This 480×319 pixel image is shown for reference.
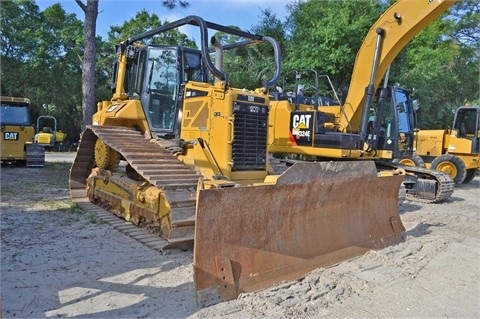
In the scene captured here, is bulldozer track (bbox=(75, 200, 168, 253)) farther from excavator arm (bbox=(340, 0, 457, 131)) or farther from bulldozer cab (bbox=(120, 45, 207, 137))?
excavator arm (bbox=(340, 0, 457, 131))

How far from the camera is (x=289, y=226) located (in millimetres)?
4406

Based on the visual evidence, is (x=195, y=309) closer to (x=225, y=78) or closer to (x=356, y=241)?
(x=356, y=241)

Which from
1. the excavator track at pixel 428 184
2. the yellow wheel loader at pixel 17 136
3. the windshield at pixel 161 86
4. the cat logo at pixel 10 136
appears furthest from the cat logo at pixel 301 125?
the cat logo at pixel 10 136

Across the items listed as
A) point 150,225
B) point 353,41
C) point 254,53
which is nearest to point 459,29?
point 353,41

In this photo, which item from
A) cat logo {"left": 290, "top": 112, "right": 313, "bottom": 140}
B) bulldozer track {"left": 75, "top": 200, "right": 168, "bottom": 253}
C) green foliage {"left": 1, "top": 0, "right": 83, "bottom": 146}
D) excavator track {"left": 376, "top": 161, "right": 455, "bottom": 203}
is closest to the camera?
bulldozer track {"left": 75, "top": 200, "right": 168, "bottom": 253}

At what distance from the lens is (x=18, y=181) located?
32.1 feet

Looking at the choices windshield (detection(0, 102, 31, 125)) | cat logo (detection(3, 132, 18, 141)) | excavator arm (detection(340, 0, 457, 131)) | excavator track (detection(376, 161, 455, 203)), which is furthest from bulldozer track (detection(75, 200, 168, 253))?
windshield (detection(0, 102, 31, 125))

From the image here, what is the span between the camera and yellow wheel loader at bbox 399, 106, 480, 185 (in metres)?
12.2

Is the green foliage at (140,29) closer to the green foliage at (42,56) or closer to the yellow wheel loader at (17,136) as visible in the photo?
the green foliage at (42,56)

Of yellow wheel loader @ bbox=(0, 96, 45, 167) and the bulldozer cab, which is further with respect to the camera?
yellow wheel loader @ bbox=(0, 96, 45, 167)

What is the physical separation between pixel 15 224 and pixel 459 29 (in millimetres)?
24615

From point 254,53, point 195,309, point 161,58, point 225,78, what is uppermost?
point 254,53

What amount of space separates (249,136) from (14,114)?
9874 millimetres

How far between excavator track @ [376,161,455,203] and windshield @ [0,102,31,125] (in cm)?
1009
